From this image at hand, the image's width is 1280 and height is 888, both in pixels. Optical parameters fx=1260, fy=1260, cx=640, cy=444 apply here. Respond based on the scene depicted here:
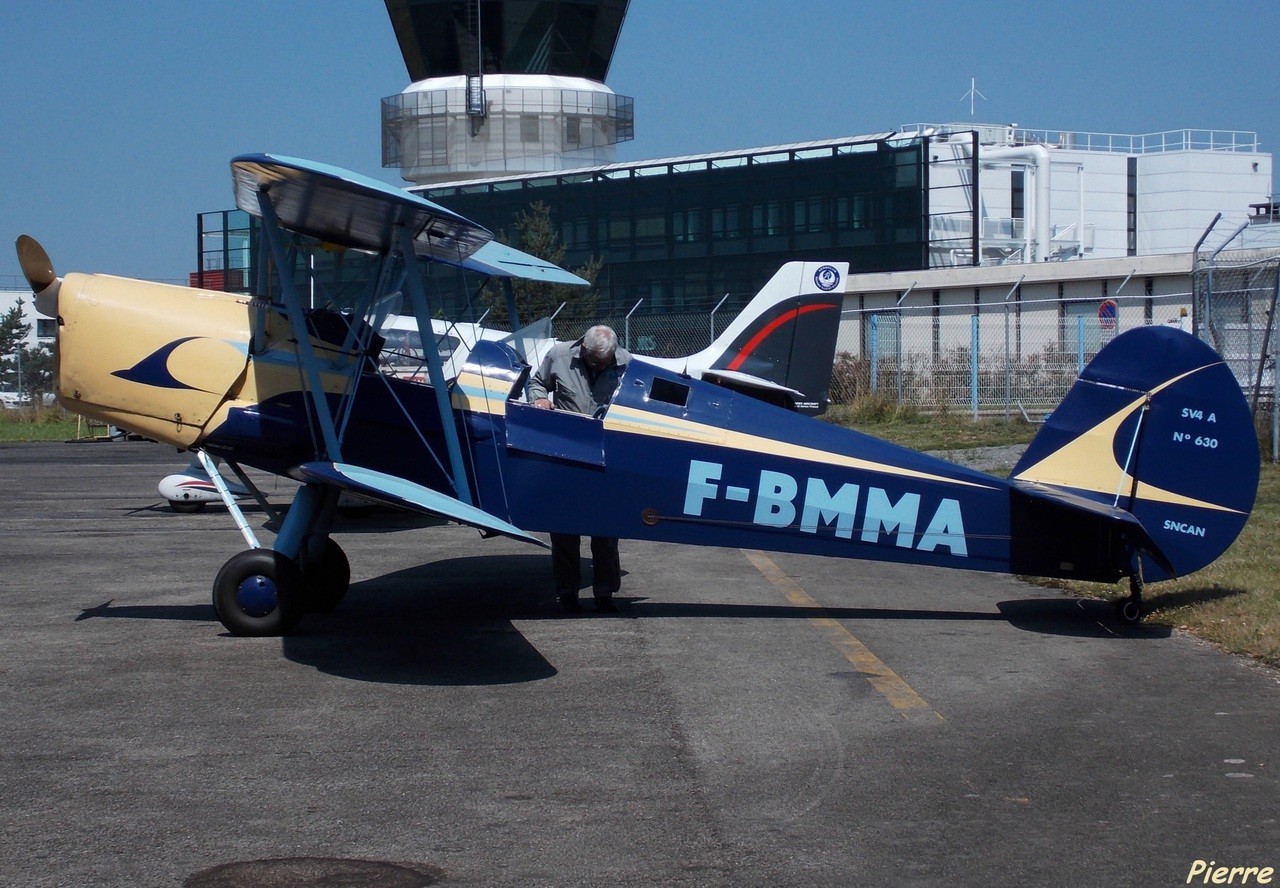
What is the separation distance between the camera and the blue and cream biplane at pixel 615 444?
725 cm

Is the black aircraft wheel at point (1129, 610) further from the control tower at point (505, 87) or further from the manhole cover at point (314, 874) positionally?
the control tower at point (505, 87)

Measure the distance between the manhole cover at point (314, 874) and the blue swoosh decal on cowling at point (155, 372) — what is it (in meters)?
4.26

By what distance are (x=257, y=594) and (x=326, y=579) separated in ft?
3.18

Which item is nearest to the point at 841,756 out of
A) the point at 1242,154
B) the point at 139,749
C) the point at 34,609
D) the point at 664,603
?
the point at 139,749

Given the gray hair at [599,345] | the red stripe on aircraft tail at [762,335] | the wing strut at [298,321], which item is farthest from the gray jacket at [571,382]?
the red stripe on aircraft tail at [762,335]

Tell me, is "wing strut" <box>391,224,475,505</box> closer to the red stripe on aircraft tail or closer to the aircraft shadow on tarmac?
the aircraft shadow on tarmac

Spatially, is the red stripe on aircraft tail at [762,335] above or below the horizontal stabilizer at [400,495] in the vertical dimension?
above

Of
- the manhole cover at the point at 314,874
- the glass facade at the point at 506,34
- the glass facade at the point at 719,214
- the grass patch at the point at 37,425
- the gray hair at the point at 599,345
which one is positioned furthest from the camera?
the glass facade at the point at 506,34

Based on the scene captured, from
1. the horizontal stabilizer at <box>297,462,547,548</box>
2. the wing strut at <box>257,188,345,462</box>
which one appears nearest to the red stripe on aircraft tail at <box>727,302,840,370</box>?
the wing strut at <box>257,188,345,462</box>

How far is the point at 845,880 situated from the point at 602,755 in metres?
1.49

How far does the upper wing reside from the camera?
6.49 metres

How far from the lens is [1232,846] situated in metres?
4.00

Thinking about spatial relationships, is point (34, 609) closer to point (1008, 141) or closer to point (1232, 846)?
point (1232, 846)

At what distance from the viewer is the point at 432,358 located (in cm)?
718
